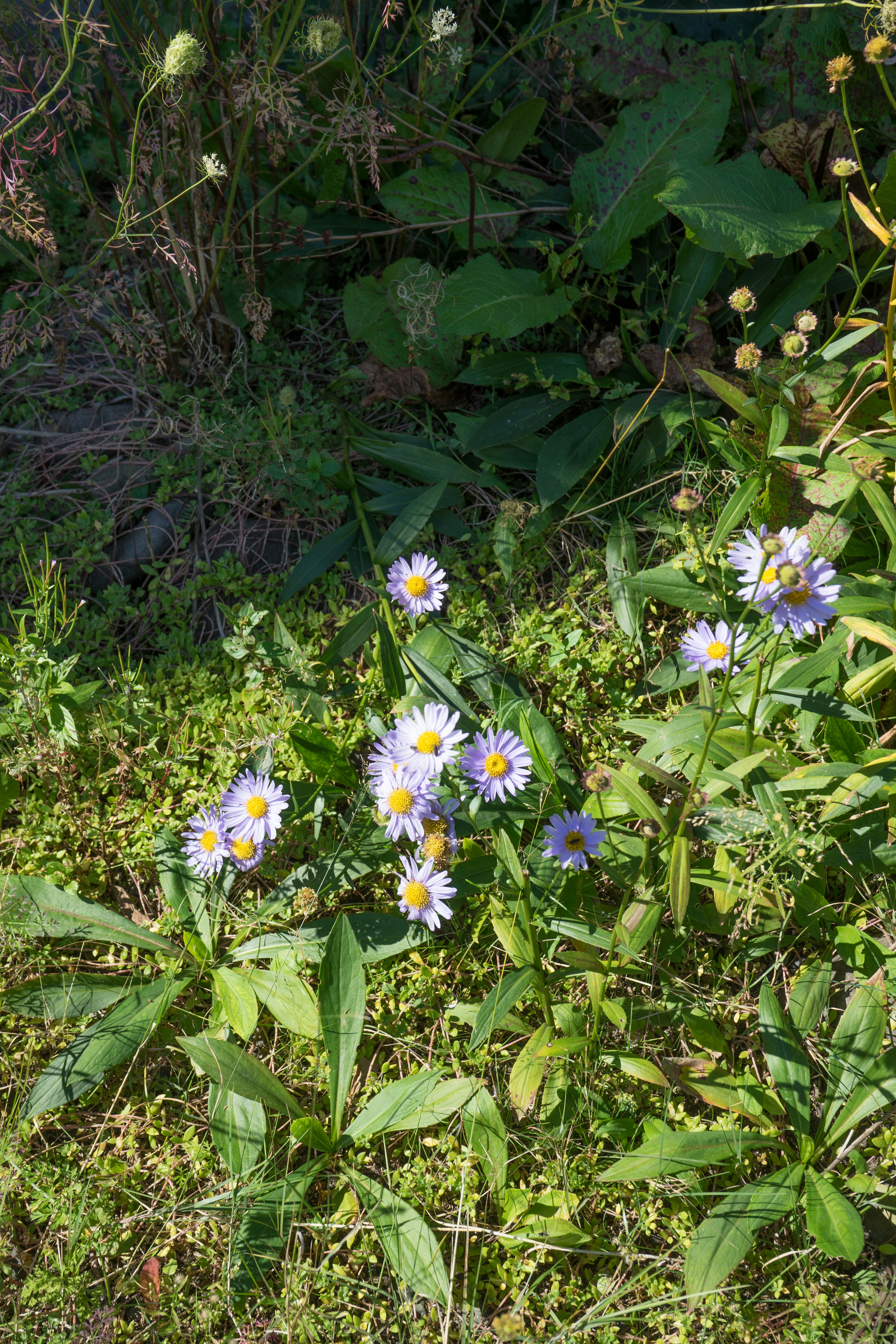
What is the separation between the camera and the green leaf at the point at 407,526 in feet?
7.14

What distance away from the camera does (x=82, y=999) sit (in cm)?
179

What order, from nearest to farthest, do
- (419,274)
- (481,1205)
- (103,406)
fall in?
(481,1205), (419,274), (103,406)

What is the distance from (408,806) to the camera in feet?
5.31

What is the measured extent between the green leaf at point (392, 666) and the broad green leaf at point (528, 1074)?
75cm

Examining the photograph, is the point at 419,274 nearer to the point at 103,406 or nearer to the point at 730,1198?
the point at 103,406

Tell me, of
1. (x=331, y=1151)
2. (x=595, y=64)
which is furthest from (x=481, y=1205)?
(x=595, y=64)

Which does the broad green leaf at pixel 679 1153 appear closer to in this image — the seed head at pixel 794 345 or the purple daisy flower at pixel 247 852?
the purple daisy flower at pixel 247 852

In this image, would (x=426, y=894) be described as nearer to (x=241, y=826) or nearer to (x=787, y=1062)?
(x=241, y=826)

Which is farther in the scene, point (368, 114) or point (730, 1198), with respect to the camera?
point (368, 114)

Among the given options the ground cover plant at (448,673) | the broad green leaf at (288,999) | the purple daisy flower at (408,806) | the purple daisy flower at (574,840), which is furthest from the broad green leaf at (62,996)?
the purple daisy flower at (574,840)

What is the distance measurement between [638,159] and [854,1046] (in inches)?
82.9

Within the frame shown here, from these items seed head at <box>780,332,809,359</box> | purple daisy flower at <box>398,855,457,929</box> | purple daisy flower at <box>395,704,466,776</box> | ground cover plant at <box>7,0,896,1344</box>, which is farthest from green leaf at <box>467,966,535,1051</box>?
seed head at <box>780,332,809,359</box>

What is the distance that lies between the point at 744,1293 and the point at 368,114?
2460 mm

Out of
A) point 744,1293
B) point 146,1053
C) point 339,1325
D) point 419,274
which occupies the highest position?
point 419,274
